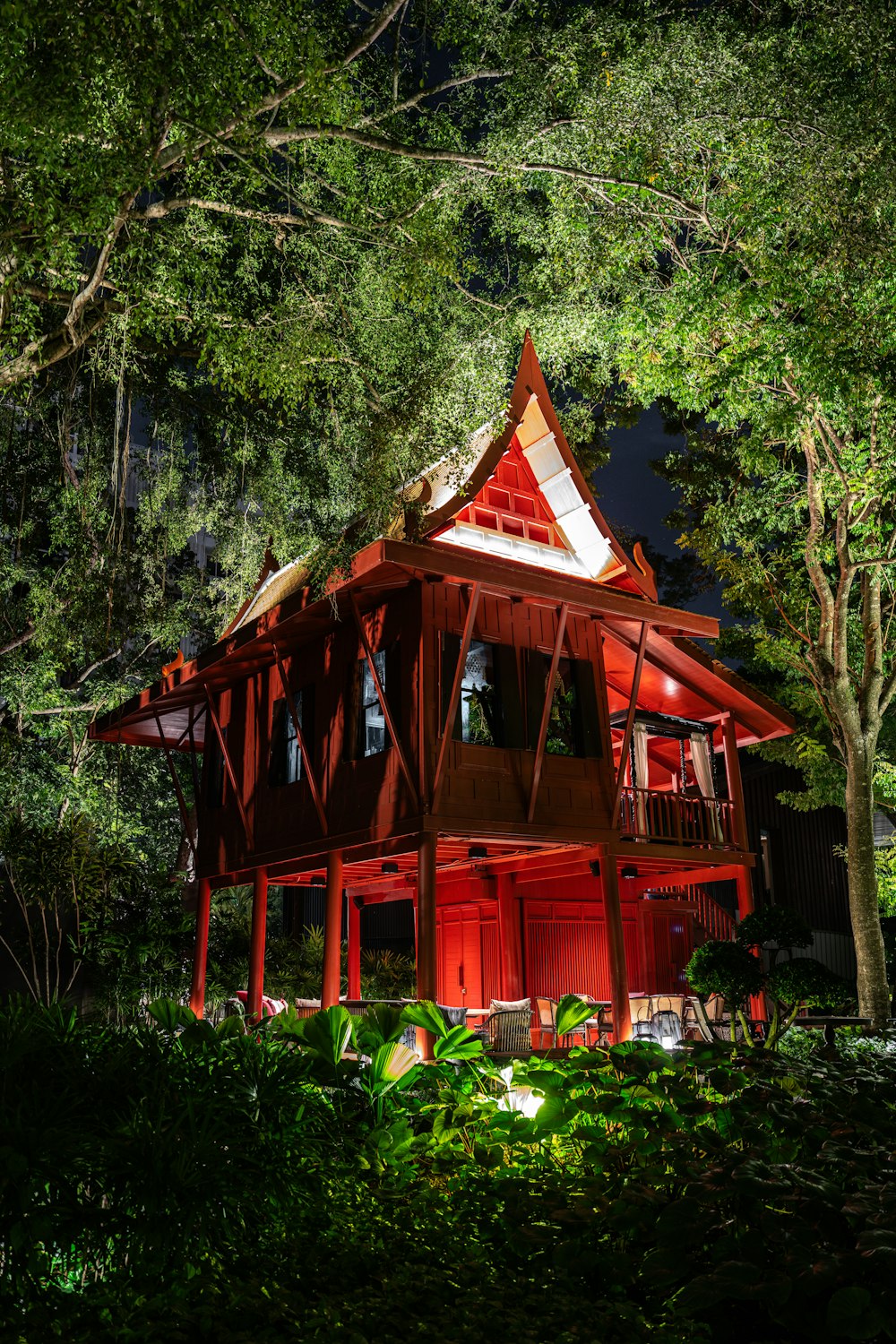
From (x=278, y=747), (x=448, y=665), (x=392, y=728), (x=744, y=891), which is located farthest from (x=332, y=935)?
(x=744, y=891)

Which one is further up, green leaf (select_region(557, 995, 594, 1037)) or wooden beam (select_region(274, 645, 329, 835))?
wooden beam (select_region(274, 645, 329, 835))

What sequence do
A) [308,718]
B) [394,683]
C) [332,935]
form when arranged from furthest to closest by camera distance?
[308,718]
[332,935]
[394,683]

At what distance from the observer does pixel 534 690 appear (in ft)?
47.4

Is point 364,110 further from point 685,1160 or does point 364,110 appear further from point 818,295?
point 685,1160

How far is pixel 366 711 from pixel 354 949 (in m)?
6.63

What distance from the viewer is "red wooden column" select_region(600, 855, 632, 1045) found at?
1291 centimetres

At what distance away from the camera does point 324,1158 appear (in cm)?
471

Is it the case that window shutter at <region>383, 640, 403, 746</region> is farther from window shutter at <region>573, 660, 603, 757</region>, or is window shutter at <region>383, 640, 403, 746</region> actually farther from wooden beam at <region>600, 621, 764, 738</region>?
wooden beam at <region>600, 621, 764, 738</region>

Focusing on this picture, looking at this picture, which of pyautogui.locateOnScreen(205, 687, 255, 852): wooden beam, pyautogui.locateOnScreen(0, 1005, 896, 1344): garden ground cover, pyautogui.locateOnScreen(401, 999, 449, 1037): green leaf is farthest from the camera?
pyautogui.locateOnScreen(205, 687, 255, 852): wooden beam

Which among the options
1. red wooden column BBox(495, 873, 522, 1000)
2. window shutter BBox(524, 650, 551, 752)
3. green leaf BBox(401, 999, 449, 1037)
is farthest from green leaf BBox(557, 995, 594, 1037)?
red wooden column BBox(495, 873, 522, 1000)

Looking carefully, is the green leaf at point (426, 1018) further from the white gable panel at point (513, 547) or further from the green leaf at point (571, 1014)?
the white gable panel at point (513, 547)

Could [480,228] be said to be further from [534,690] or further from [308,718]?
[308,718]

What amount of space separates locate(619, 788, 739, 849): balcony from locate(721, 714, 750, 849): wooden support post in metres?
0.07

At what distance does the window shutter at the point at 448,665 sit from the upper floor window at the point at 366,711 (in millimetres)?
703
